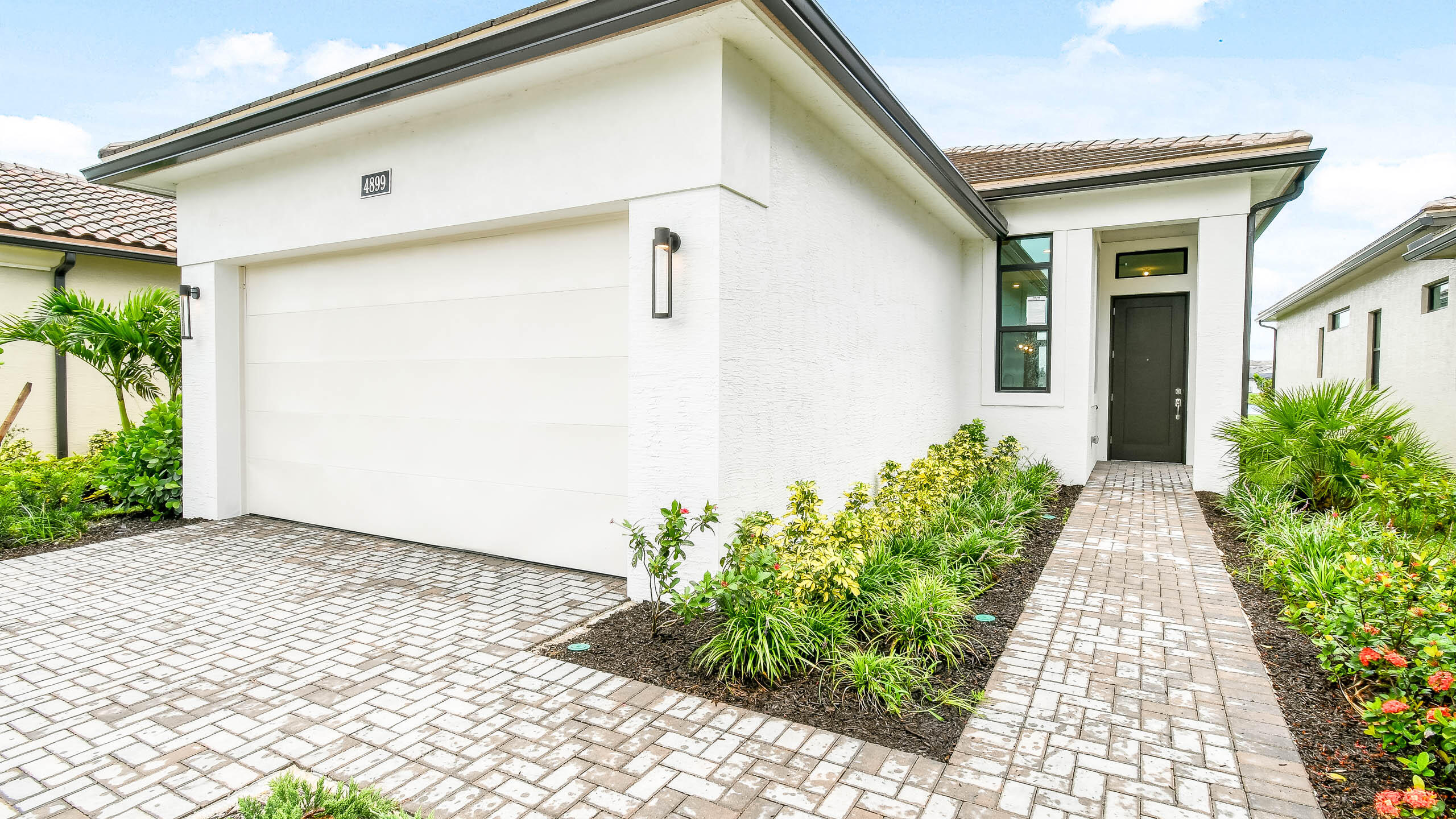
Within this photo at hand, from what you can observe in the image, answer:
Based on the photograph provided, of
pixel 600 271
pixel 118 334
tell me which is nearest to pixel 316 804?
pixel 600 271

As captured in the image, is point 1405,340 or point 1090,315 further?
point 1405,340

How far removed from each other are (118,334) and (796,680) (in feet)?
23.8

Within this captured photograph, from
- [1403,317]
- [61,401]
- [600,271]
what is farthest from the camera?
[1403,317]

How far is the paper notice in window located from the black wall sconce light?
8.93m

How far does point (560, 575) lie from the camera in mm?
5051

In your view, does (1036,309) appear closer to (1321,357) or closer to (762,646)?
(762,646)

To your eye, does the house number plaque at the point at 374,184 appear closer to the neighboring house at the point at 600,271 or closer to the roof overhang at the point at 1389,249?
the neighboring house at the point at 600,271

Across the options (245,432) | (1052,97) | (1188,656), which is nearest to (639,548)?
(1188,656)

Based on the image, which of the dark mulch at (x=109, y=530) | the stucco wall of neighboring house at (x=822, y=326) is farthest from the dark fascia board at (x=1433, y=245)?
the dark mulch at (x=109, y=530)

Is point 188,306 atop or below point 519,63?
below

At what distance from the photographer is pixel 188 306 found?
21.8 feet

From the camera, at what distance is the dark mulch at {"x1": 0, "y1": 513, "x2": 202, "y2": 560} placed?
582 centimetres

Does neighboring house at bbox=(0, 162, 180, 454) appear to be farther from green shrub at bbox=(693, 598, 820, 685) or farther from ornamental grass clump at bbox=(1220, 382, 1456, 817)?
ornamental grass clump at bbox=(1220, 382, 1456, 817)

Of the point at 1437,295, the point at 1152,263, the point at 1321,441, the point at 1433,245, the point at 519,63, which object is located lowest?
the point at 1321,441
